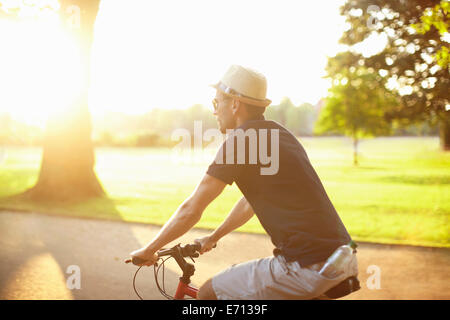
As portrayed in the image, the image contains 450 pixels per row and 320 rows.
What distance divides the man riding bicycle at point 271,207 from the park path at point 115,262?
10.1ft

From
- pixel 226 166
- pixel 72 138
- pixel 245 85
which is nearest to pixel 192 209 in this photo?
pixel 226 166

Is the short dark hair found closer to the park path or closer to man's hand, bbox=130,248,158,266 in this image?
man's hand, bbox=130,248,158,266

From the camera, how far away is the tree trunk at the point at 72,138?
1249cm

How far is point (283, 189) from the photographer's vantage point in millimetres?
2273

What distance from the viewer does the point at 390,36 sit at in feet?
64.6

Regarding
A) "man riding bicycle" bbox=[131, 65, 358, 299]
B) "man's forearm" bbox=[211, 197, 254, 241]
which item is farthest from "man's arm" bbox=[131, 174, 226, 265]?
"man's forearm" bbox=[211, 197, 254, 241]

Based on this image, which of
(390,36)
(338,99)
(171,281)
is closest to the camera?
(171,281)

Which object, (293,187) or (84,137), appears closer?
(293,187)

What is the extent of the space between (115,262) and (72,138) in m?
6.99

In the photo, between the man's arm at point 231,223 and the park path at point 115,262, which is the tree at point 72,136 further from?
the man's arm at point 231,223

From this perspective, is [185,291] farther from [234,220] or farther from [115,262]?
[115,262]

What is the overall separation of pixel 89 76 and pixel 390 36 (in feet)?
41.4
